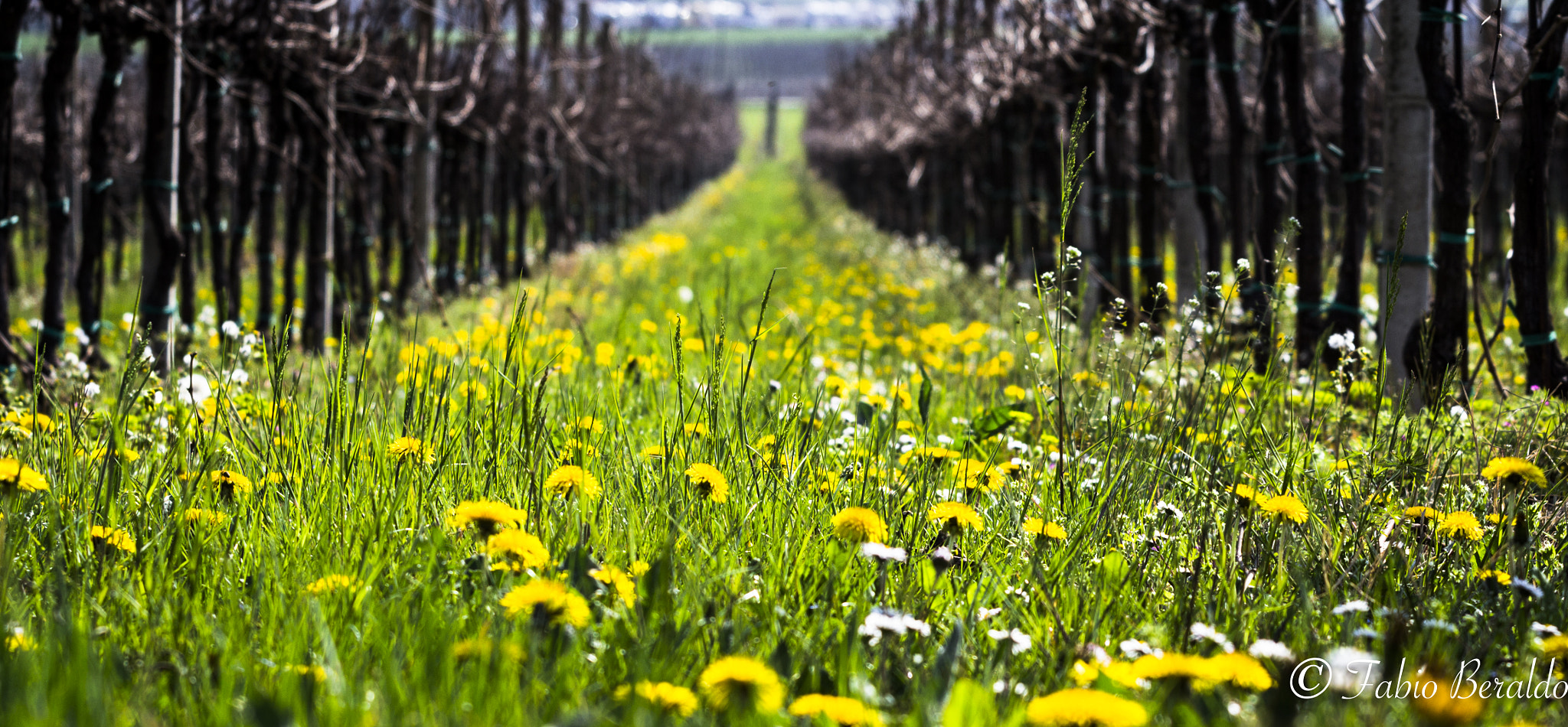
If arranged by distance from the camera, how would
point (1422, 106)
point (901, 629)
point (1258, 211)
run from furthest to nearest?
point (1258, 211) < point (1422, 106) < point (901, 629)

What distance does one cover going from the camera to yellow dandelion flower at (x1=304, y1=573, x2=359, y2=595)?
1.60 m

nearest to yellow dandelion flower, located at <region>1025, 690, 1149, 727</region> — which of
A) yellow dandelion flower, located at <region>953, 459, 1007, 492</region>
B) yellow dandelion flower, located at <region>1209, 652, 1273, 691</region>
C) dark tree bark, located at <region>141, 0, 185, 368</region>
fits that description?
yellow dandelion flower, located at <region>1209, 652, 1273, 691</region>

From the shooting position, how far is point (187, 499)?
5.90 feet

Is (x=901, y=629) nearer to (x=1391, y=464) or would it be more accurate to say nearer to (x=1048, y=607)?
(x=1048, y=607)

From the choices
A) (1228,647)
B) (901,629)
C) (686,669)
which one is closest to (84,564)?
(686,669)

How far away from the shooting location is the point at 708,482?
6.57 ft

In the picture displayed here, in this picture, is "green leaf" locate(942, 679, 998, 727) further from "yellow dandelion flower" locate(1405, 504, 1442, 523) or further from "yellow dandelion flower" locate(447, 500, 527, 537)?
"yellow dandelion flower" locate(1405, 504, 1442, 523)

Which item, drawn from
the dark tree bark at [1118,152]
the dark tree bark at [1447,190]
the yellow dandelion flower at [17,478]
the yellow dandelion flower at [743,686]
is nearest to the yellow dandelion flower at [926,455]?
the yellow dandelion flower at [743,686]

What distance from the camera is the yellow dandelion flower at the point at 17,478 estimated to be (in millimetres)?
1734

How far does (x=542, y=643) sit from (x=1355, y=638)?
1209mm

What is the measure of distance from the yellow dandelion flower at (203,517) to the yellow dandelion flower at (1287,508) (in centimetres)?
181

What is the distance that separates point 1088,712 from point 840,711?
0.28m

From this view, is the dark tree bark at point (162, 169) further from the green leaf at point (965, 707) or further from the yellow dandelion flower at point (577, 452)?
the green leaf at point (965, 707)

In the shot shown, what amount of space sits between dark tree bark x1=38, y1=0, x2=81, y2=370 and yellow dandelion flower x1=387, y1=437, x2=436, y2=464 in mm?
2928
